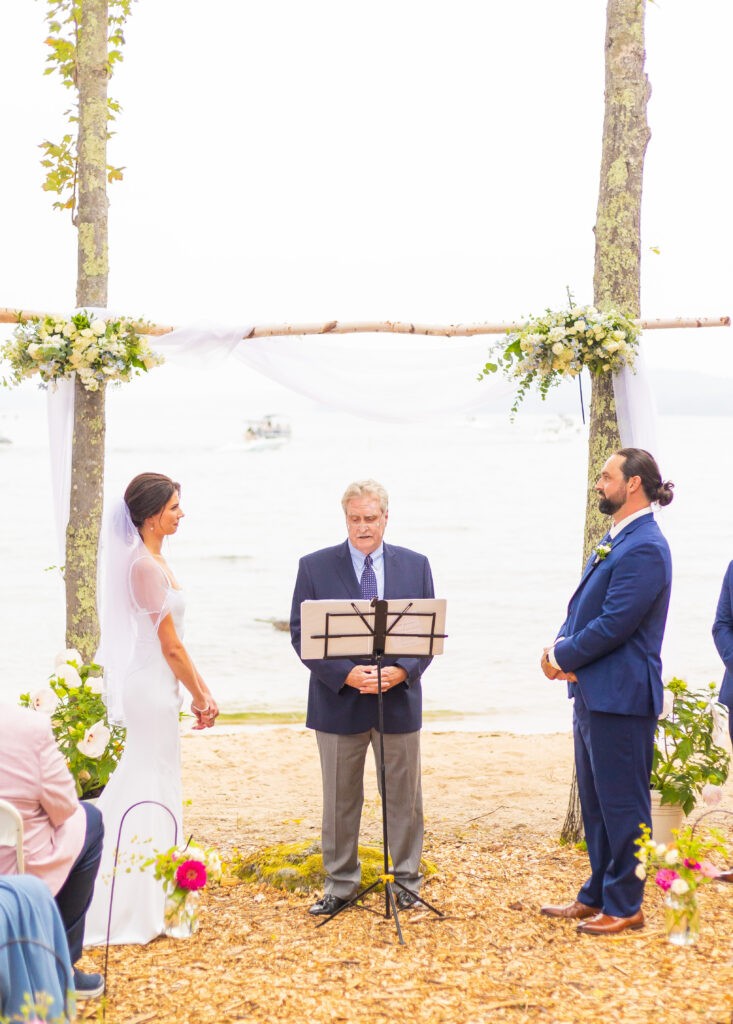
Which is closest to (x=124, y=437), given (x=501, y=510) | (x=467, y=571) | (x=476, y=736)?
(x=501, y=510)

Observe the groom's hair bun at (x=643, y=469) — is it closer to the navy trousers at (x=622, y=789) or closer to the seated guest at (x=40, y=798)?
the navy trousers at (x=622, y=789)

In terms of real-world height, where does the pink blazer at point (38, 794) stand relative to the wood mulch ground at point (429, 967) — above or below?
above

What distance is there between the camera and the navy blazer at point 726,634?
4.75m

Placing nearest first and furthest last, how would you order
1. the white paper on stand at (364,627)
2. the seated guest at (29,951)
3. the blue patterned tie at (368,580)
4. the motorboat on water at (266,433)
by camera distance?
1. the seated guest at (29,951)
2. the white paper on stand at (364,627)
3. the blue patterned tie at (368,580)
4. the motorboat on water at (266,433)

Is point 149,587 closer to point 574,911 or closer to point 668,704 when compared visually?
point 574,911

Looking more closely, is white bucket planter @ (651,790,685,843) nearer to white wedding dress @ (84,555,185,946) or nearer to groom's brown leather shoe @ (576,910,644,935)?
groom's brown leather shoe @ (576,910,644,935)

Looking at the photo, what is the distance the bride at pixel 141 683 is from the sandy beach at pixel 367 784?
639mm

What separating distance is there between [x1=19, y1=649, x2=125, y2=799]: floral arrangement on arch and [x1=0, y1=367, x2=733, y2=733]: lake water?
0.90m

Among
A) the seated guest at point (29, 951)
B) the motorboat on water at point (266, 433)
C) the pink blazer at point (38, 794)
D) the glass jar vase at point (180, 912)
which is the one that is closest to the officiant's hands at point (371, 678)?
the glass jar vase at point (180, 912)

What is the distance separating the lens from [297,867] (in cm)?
474

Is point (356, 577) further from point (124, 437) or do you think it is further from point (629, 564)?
point (124, 437)

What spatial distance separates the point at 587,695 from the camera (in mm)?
4062

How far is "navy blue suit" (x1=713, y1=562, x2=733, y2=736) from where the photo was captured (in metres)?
4.74

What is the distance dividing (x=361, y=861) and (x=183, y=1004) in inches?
57.5
